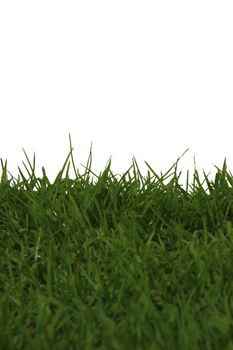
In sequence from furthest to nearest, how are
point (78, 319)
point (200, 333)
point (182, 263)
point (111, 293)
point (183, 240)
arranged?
point (183, 240), point (182, 263), point (111, 293), point (78, 319), point (200, 333)

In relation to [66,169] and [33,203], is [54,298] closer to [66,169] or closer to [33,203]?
[33,203]

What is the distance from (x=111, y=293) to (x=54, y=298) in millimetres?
225

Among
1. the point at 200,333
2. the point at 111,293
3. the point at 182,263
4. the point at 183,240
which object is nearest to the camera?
the point at 200,333

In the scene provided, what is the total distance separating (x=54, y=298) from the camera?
304cm

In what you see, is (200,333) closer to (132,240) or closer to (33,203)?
(132,240)

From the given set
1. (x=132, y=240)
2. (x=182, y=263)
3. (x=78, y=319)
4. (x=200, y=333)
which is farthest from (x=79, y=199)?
(x=200, y=333)

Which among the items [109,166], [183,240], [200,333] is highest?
[109,166]

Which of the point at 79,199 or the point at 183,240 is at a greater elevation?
the point at 79,199

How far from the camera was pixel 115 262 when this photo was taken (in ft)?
10.7

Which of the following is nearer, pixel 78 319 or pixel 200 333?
pixel 200 333

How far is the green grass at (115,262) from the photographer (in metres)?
2.67

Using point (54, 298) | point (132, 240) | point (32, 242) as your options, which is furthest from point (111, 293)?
point (32, 242)

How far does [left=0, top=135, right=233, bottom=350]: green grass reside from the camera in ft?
8.75

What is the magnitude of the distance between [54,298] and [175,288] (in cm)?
49
